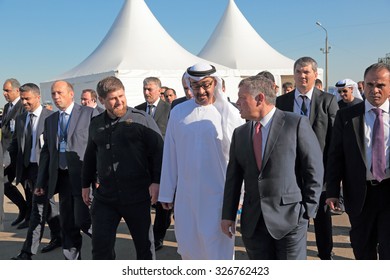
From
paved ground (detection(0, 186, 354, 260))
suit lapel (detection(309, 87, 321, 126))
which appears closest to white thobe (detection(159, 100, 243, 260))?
suit lapel (detection(309, 87, 321, 126))

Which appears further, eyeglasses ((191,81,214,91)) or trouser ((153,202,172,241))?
trouser ((153,202,172,241))

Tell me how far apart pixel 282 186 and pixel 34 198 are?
3.15 metres

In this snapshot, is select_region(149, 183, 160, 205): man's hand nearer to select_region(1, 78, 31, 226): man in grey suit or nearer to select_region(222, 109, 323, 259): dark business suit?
select_region(222, 109, 323, 259): dark business suit

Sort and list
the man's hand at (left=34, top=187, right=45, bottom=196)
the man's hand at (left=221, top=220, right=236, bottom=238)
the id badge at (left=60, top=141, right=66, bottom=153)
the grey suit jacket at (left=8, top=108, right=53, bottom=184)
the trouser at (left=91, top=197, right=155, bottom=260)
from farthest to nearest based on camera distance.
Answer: the grey suit jacket at (left=8, top=108, right=53, bottom=184), the man's hand at (left=34, top=187, right=45, bottom=196), the id badge at (left=60, top=141, right=66, bottom=153), the trouser at (left=91, top=197, right=155, bottom=260), the man's hand at (left=221, top=220, right=236, bottom=238)

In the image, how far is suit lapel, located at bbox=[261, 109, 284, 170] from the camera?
2.56 meters

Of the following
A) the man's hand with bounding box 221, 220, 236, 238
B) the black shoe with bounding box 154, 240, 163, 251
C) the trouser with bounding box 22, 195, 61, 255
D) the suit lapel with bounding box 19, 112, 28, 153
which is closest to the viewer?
the man's hand with bounding box 221, 220, 236, 238

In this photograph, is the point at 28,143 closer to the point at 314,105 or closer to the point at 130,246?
the point at 130,246

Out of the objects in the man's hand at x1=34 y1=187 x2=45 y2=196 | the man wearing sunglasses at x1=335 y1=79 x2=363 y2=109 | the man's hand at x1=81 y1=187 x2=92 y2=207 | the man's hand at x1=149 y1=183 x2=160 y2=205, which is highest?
the man wearing sunglasses at x1=335 y1=79 x2=363 y2=109

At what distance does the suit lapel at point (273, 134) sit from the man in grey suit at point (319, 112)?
5.08ft

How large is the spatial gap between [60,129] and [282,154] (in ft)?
8.44

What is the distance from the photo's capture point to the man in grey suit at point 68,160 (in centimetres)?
409

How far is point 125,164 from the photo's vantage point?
3318 mm
